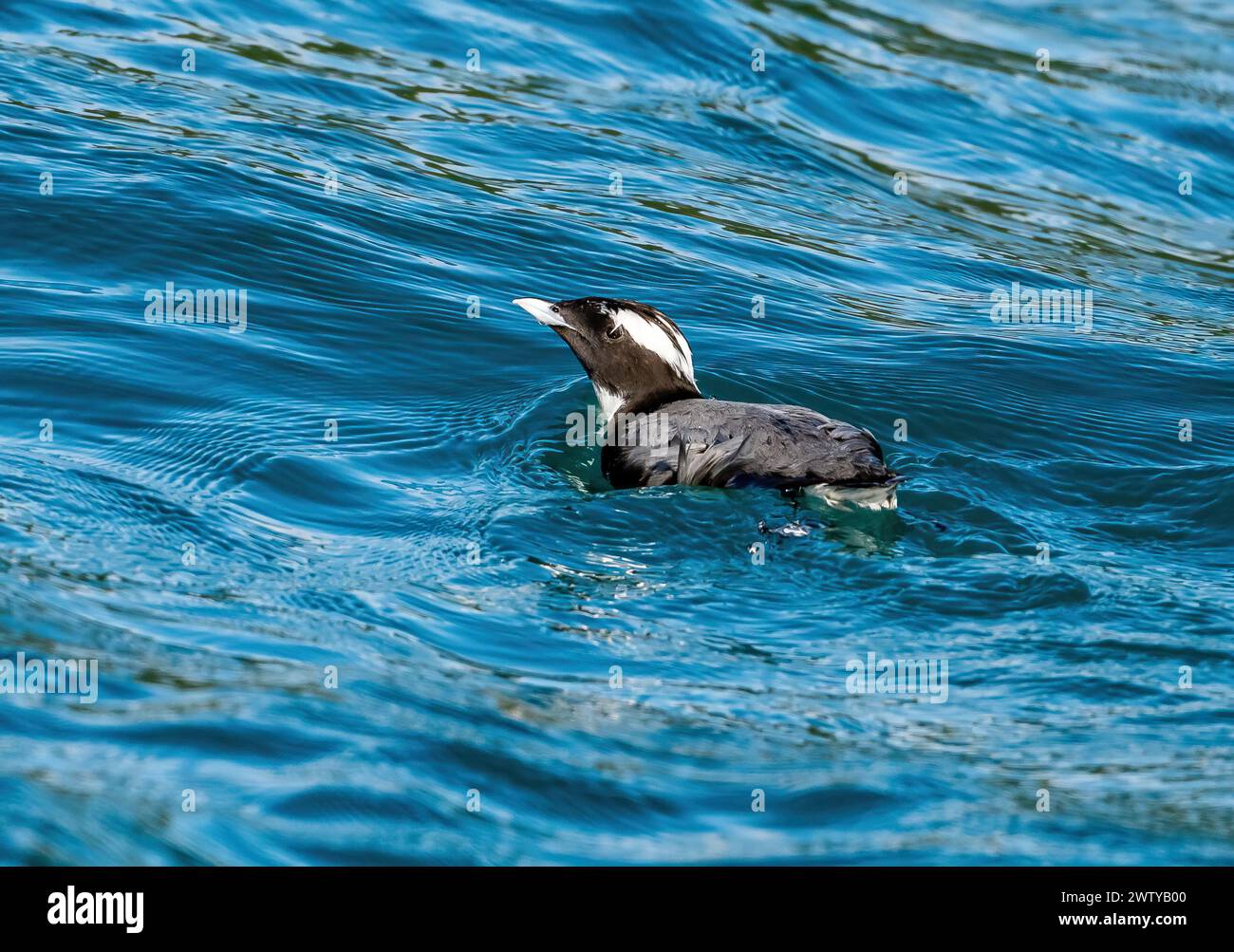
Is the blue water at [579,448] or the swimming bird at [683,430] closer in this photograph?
the blue water at [579,448]

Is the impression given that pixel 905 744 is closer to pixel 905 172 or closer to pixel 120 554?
pixel 120 554

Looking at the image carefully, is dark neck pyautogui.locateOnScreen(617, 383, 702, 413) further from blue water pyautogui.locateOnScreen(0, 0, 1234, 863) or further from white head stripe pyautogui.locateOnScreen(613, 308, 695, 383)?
blue water pyautogui.locateOnScreen(0, 0, 1234, 863)

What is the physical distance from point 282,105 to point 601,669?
25.7 feet

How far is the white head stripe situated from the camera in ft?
26.1

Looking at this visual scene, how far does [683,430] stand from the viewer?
738 cm

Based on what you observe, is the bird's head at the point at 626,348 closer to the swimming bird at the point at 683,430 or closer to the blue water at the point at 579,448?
the swimming bird at the point at 683,430

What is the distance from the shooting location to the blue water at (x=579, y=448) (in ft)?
16.1

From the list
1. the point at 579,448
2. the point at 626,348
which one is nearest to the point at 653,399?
the point at 626,348

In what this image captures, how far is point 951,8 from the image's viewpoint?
17609mm

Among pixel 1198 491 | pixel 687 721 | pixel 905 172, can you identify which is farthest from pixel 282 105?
pixel 687 721

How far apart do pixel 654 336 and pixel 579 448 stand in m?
0.74

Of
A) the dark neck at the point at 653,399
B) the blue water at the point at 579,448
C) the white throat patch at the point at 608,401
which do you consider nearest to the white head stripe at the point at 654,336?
the dark neck at the point at 653,399

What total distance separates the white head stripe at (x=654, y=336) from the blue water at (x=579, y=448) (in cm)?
67
